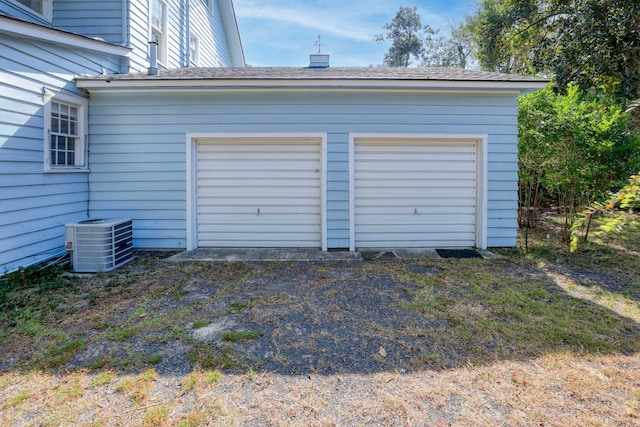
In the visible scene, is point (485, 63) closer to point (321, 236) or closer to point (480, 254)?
point (480, 254)

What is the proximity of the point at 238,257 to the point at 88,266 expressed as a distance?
212cm

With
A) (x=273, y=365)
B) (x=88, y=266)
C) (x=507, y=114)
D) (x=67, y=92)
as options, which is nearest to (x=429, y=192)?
(x=507, y=114)

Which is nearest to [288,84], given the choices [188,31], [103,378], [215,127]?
[215,127]

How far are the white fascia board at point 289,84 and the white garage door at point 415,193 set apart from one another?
0.98 meters

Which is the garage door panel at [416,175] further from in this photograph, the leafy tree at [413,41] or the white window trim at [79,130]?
the leafy tree at [413,41]

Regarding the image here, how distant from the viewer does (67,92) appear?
215 inches

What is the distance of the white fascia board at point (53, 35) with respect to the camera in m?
4.20

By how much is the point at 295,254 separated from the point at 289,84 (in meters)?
2.90

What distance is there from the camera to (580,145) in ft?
18.2

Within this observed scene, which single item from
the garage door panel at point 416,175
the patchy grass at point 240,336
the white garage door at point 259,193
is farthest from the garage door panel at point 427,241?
the patchy grass at point 240,336

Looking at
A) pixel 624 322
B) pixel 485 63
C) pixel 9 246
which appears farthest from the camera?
pixel 485 63

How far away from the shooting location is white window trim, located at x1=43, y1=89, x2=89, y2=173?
16.7 feet

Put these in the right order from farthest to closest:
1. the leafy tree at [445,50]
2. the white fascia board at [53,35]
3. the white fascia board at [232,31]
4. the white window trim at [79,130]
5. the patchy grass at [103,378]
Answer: the leafy tree at [445,50]
the white fascia board at [232,31]
the white window trim at [79,130]
the white fascia board at [53,35]
the patchy grass at [103,378]

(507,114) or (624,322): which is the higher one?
(507,114)
